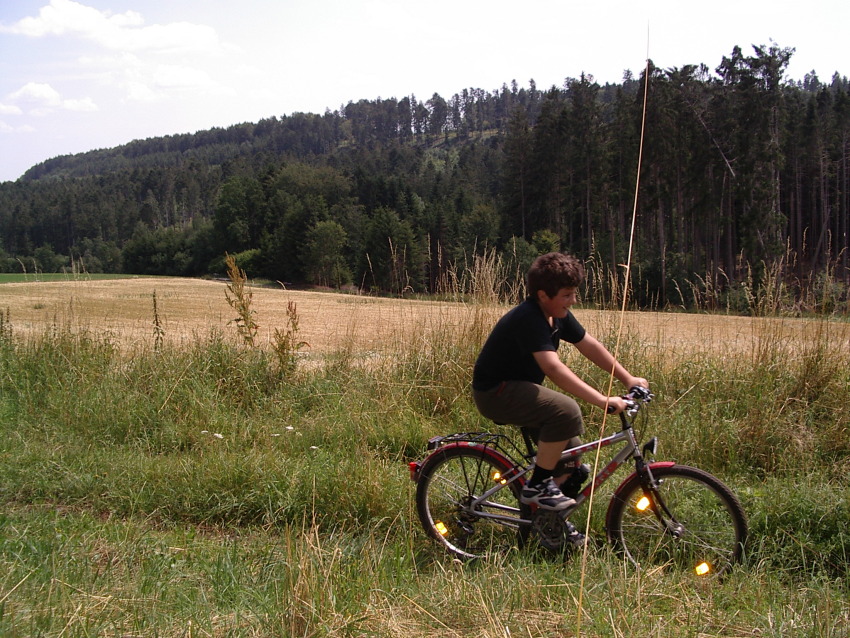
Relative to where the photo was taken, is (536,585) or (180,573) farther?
(180,573)

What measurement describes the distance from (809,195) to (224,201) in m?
69.7

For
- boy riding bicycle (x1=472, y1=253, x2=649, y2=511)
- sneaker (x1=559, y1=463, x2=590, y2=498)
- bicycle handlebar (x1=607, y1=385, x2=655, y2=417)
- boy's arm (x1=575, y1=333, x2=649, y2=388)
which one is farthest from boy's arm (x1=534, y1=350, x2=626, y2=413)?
sneaker (x1=559, y1=463, x2=590, y2=498)

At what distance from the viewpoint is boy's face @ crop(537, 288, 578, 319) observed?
3.73 m

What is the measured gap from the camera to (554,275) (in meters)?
3.70

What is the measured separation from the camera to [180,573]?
3.54 meters

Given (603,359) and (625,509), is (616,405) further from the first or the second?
(625,509)

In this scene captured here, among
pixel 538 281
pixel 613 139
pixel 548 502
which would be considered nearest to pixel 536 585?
pixel 548 502

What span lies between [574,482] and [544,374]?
70 centimetres

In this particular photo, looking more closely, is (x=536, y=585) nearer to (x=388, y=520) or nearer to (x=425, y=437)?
(x=388, y=520)

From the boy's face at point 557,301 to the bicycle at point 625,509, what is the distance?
593 millimetres

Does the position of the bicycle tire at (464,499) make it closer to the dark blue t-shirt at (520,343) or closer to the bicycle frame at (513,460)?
the bicycle frame at (513,460)

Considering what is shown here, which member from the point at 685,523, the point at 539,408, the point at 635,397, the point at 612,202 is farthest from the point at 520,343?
the point at 612,202

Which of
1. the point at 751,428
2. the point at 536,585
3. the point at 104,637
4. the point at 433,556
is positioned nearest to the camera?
the point at 104,637

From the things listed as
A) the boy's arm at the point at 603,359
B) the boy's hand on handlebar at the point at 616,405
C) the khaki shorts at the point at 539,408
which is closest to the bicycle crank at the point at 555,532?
the khaki shorts at the point at 539,408
